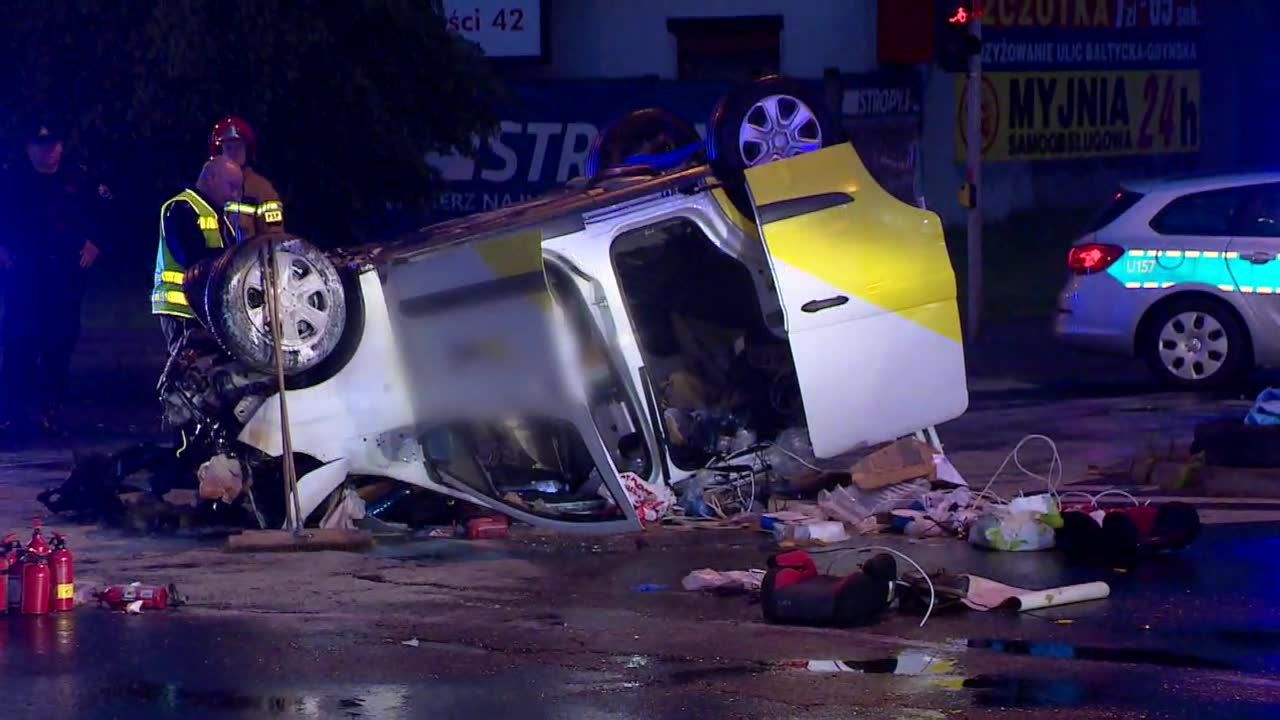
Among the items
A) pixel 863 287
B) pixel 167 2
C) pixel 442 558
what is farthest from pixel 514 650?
pixel 167 2

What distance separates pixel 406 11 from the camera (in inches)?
563

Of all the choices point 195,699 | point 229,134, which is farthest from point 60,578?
point 229,134

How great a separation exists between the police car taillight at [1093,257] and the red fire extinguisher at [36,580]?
27.9 feet

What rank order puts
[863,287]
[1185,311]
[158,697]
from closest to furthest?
[158,697], [863,287], [1185,311]

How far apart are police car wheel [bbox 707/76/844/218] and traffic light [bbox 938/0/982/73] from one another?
7534 mm

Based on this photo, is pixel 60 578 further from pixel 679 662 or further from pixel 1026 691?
pixel 1026 691

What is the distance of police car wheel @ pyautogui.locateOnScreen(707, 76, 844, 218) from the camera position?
31.0ft

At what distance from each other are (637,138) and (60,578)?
13.1 ft

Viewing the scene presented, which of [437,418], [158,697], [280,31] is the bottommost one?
[158,697]

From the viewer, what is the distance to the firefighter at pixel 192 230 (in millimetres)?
9766

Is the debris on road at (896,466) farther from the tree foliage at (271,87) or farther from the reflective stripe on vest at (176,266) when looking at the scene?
the tree foliage at (271,87)

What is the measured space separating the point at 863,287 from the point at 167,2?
6.07 metres

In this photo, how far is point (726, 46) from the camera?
2598 centimetres

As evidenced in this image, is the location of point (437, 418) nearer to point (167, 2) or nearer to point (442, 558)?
point (442, 558)
